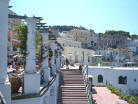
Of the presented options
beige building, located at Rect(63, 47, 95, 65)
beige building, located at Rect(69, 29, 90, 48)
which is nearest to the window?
beige building, located at Rect(63, 47, 95, 65)

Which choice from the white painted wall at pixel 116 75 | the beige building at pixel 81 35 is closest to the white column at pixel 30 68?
the white painted wall at pixel 116 75

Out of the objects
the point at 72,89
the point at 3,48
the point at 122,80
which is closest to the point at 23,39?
the point at 3,48

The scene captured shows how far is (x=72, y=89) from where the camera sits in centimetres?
1802

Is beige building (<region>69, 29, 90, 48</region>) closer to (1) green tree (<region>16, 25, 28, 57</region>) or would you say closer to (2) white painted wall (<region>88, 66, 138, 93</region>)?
(2) white painted wall (<region>88, 66, 138, 93</region>)

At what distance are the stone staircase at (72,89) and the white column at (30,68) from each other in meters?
7.62

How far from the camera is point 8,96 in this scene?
675cm

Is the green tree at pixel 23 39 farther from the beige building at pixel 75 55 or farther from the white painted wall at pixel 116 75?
the beige building at pixel 75 55

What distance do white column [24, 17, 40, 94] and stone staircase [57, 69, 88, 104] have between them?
7.62 metres

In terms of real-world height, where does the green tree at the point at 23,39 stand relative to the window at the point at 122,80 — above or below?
above

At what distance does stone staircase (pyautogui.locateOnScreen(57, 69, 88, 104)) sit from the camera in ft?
53.3

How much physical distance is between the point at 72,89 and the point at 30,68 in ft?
32.0

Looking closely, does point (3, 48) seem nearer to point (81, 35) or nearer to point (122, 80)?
point (122, 80)

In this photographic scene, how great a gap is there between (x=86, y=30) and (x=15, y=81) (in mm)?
79486

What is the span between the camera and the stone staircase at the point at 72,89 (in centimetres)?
1625
